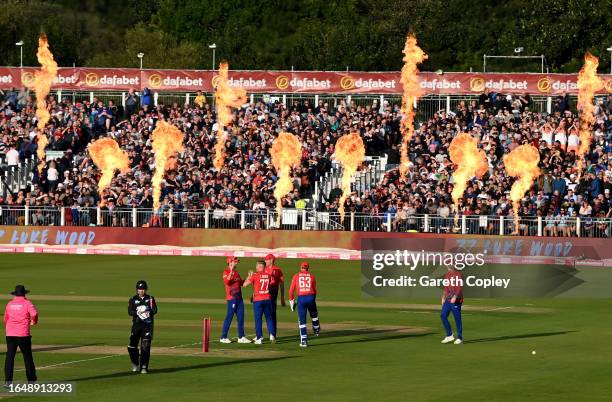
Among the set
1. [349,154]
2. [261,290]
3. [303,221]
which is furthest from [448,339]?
[349,154]

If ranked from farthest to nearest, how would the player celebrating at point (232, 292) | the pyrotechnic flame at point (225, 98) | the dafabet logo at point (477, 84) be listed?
the dafabet logo at point (477, 84) → the pyrotechnic flame at point (225, 98) → the player celebrating at point (232, 292)

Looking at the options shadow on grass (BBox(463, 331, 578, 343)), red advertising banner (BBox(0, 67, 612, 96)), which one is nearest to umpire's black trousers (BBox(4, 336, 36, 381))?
shadow on grass (BBox(463, 331, 578, 343))

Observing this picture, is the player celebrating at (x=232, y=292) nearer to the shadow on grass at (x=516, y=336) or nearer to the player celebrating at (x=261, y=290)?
the player celebrating at (x=261, y=290)

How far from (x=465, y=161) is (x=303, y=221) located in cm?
741

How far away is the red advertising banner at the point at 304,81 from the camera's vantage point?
68.8 m

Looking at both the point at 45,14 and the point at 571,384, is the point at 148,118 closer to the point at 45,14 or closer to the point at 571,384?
the point at 571,384

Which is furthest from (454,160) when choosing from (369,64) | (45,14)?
(45,14)

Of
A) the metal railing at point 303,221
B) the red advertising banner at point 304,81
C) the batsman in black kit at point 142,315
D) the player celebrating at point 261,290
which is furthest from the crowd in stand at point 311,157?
the batsman in black kit at point 142,315

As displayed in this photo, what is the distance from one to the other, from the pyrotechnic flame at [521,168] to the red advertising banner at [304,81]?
900cm

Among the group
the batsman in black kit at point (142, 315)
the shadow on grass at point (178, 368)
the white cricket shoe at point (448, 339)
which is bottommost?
the shadow on grass at point (178, 368)

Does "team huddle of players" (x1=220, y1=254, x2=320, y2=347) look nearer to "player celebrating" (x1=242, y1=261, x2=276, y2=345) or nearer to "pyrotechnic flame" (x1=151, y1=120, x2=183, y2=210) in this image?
"player celebrating" (x1=242, y1=261, x2=276, y2=345)

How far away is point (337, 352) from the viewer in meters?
30.8

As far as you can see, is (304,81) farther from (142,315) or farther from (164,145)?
(142,315)

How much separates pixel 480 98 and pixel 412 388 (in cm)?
4323
